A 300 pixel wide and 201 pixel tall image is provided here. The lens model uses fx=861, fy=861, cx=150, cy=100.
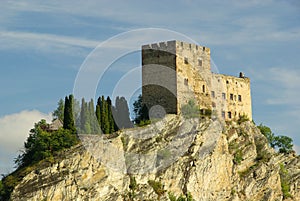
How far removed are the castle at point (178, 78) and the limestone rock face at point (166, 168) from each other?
231cm

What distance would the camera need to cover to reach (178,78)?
9238 cm

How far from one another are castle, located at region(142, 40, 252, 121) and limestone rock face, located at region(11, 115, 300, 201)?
231cm

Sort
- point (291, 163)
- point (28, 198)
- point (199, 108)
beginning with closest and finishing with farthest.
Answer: point (28, 198) < point (199, 108) < point (291, 163)

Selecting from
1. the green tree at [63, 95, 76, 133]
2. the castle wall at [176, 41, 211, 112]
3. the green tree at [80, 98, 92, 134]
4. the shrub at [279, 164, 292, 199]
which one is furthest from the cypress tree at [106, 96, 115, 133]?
the shrub at [279, 164, 292, 199]

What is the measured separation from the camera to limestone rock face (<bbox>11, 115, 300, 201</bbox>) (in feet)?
277

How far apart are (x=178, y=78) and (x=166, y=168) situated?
10.1 metres

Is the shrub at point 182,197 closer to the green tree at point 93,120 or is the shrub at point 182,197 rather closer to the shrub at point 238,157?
the shrub at point 238,157

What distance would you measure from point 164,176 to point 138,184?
3.37 metres

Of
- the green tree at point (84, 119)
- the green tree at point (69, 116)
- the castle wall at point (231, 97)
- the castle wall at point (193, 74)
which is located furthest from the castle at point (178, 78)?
the green tree at point (69, 116)

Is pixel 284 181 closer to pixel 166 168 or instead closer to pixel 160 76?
pixel 166 168

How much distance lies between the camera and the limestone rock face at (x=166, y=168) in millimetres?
84562

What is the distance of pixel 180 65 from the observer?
306 ft

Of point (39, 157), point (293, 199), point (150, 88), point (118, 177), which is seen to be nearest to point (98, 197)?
point (118, 177)

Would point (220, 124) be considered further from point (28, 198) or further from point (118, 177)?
point (28, 198)
